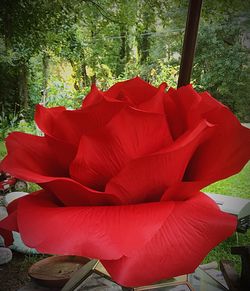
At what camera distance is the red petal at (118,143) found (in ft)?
0.40

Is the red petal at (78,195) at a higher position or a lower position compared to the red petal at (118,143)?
lower

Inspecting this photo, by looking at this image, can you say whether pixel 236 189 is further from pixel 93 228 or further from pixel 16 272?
pixel 93 228

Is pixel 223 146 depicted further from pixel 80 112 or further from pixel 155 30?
pixel 155 30

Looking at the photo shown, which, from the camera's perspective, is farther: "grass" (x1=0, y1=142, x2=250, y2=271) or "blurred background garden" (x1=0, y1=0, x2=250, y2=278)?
"blurred background garden" (x1=0, y1=0, x2=250, y2=278)

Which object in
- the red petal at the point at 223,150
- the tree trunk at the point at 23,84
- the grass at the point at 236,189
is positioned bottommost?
the grass at the point at 236,189

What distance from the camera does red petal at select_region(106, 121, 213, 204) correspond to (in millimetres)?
116

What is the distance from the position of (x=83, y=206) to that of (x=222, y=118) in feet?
0.22

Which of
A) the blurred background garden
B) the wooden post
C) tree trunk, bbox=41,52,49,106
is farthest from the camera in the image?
tree trunk, bbox=41,52,49,106

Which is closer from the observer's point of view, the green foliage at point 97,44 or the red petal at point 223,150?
the red petal at point 223,150

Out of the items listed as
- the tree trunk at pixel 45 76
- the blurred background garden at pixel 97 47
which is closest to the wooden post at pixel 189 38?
the blurred background garden at pixel 97 47

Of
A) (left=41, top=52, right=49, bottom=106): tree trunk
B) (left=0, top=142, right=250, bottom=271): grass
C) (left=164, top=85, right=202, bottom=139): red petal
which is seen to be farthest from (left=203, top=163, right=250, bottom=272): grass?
(left=41, top=52, right=49, bottom=106): tree trunk

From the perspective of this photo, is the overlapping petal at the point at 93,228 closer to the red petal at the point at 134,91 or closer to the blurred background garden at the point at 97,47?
the red petal at the point at 134,91

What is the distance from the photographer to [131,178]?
0.12 meters

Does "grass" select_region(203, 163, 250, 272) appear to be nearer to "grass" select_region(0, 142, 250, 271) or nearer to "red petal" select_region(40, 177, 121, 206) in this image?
"grass" select_region(0, 142, 250, 271)
